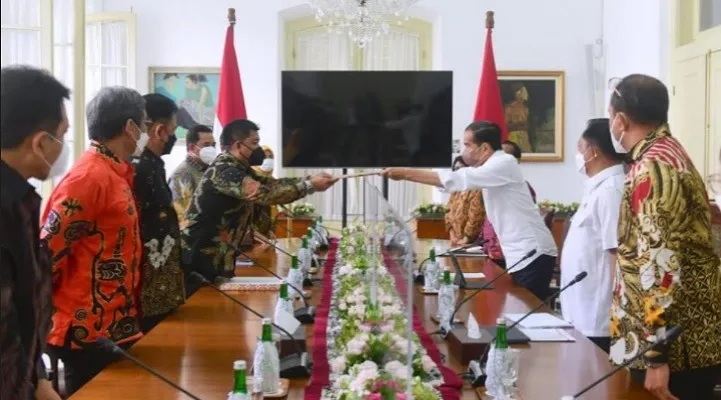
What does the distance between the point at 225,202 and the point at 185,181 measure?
1341 millimetres

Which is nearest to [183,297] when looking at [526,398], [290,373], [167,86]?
[290,373]

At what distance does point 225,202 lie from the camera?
12.0 feet

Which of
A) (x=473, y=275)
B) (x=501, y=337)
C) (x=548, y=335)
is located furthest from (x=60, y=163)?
(x=473, y=275)

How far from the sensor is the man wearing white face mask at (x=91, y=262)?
7.69 feet

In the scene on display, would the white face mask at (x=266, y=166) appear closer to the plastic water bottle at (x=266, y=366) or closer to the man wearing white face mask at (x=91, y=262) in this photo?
the man wearing white face mask at (x=91, y=262)

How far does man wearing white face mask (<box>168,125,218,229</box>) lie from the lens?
4.86 m

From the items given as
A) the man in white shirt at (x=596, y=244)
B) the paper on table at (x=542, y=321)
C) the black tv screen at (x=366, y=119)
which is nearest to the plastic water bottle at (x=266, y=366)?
the paper on table at (x=542, y=321)

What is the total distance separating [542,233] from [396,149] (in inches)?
73.6

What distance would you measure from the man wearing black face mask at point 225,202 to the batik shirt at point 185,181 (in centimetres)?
115

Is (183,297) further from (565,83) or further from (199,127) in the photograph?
(565,83)

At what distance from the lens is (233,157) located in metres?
3.73

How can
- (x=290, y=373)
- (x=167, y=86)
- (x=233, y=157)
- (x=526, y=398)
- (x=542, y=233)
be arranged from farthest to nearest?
(x=167, y=86), (x=542, y=233), (x=233, y=157), (x=290, y=373), (x=526, y=398)

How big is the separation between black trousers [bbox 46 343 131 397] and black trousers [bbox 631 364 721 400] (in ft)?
4.85

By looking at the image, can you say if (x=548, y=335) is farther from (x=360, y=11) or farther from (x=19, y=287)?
(x=360, y=11)
